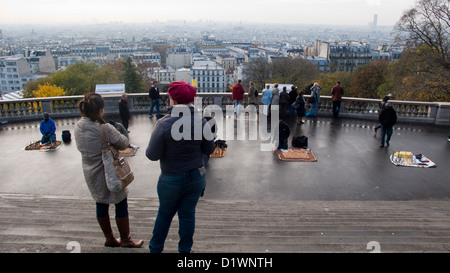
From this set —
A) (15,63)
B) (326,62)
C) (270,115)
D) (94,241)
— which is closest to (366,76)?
(270,115)

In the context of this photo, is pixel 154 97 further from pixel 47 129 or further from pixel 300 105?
pixel 300 105

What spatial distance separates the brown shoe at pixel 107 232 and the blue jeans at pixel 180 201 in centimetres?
61

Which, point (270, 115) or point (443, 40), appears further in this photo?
point (443, 40)

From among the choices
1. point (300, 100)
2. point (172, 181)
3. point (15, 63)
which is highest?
point (172, 181)

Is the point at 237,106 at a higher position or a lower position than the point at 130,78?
higher

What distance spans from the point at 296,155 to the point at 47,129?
7288 mm

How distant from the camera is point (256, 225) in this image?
5137 millimetres

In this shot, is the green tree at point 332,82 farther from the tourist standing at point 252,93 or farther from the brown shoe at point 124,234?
the brown shoe at point 124,234

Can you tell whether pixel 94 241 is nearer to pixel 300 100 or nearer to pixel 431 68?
pixel 300 100

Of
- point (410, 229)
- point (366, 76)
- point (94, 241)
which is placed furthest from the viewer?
point (366, 76)

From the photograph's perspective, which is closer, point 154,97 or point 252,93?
point 154,97

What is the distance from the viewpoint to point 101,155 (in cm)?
380

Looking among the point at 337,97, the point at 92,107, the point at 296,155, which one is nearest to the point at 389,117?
the point at 296,155
